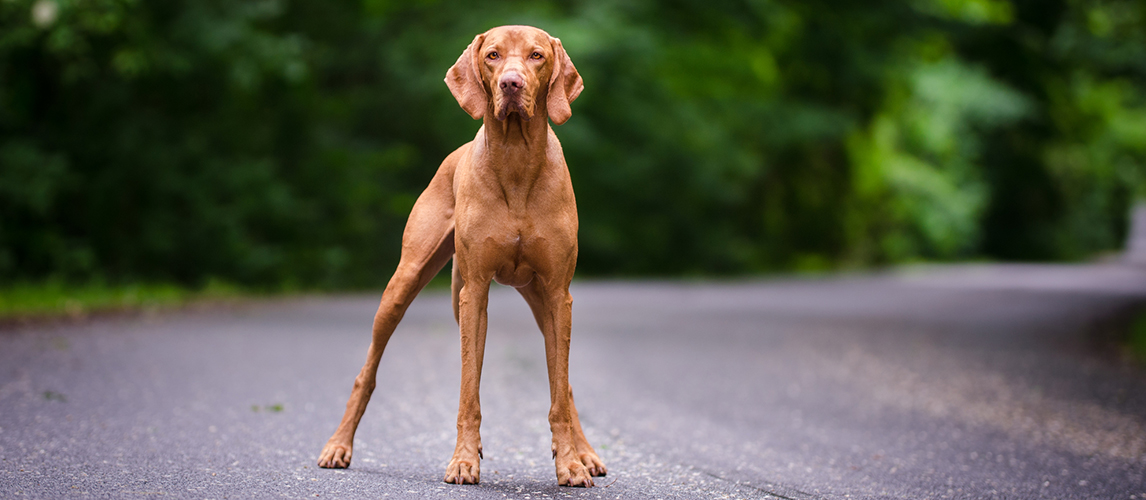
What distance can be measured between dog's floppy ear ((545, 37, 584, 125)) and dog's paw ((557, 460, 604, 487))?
4.51ft

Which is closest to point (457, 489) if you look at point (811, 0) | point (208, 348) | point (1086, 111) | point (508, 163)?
point (508, 163)

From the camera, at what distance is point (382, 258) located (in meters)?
19.4

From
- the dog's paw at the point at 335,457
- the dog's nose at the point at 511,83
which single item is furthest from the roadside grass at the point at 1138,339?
the dog's nose at the point at 511,83

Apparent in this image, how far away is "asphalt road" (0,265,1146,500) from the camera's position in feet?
15.5

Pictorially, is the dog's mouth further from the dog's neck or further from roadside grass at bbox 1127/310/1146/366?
roadside grass at bbox 1127/310/1146/366

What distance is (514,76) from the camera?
3.89 metres

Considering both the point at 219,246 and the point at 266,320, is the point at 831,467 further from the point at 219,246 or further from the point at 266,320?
the point at 219,246

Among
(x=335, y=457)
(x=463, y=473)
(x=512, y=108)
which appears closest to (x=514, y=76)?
(x=512, y=108)

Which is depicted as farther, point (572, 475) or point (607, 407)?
point (607, 407)

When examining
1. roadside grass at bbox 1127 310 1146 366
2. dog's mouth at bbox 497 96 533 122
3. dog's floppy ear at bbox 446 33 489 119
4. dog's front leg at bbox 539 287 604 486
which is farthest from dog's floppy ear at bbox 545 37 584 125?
roadside grass at bbox 1127 310 1146 366

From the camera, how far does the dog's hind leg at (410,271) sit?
4559mm

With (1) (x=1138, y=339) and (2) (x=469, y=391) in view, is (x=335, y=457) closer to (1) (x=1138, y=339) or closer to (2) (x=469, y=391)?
(2) (x=469, y=391)

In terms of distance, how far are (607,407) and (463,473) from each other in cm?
317

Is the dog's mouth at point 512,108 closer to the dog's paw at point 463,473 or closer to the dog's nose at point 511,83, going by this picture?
the dog's nose at point 511,83
